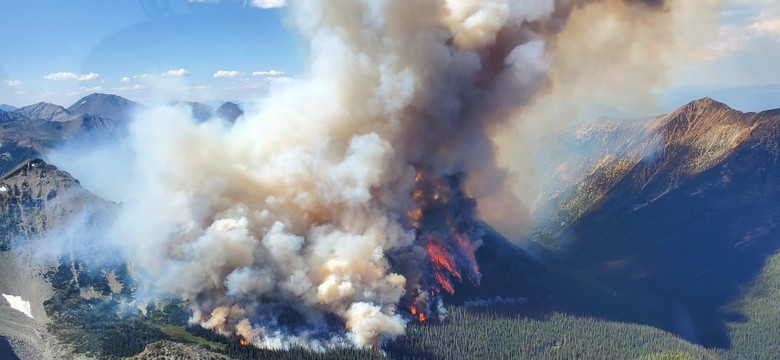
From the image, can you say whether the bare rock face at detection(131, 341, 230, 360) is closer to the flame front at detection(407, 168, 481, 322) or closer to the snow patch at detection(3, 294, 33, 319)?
the snow patch at detection(3, 294, 33, 319)

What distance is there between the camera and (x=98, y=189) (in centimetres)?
19438

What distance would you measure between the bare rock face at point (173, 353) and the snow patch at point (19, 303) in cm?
3746

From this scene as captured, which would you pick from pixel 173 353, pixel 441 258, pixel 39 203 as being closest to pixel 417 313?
pixel 441 258

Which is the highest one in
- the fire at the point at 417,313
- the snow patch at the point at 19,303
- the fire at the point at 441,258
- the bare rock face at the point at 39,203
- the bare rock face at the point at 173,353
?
the bare rock face at the point at 39,203

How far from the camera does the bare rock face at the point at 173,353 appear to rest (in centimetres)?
7819

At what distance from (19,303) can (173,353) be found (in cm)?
4679

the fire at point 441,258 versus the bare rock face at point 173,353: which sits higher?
the fire at point 441,258

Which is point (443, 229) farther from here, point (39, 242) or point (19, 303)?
point (39, 242)

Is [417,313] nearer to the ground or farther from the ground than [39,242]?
nearer to the ground

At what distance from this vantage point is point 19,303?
107438 millimetres

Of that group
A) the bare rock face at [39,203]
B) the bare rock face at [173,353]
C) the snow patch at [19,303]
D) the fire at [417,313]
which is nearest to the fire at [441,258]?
the fire at [417,313]

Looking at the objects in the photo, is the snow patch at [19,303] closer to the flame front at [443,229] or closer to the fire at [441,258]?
the flame front at [443,229]

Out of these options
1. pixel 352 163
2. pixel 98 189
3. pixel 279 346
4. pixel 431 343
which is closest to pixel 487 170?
pixel 352 163

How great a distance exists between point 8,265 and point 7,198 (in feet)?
74.9
